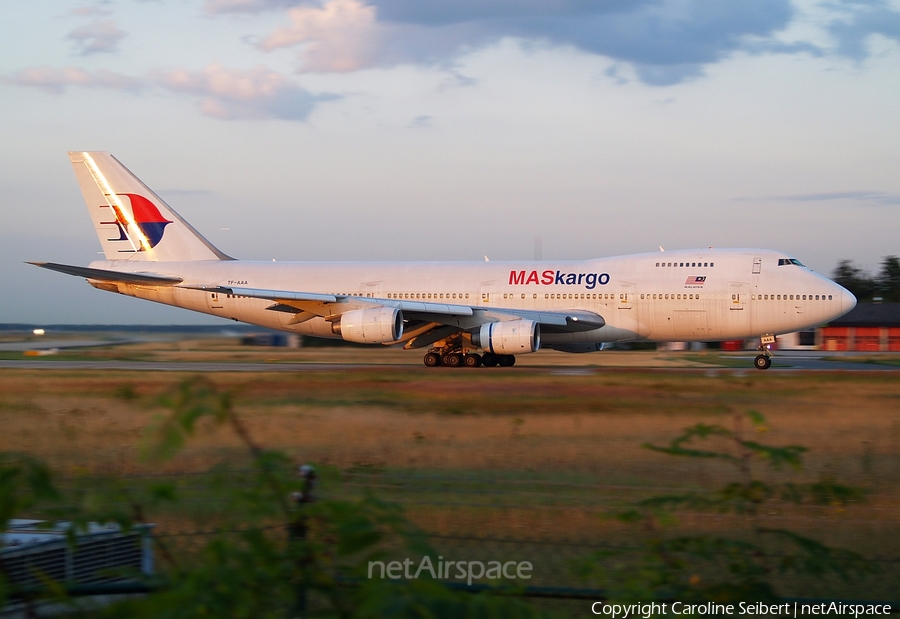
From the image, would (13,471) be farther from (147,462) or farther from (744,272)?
(744,272)

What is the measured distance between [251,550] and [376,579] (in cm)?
41

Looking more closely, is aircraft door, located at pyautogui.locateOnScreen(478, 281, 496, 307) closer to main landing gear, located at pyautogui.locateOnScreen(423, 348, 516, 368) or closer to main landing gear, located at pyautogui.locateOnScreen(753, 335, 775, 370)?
main landing gear, located at pyautogui.locateOnScreen(423, 348, 516, 368)

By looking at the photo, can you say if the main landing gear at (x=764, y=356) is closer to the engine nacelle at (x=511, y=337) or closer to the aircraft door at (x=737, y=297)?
the aircraft door at (x=737, y=297)

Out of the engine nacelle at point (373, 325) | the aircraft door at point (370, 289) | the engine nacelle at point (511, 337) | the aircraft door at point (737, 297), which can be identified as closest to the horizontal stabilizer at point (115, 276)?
the aircraft door at point (370, 289)

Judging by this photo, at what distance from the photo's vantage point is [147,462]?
2.47 meters

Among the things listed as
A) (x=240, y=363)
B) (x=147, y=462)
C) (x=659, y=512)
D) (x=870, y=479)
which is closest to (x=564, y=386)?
(x=870, y=479)

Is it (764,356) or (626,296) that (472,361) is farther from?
(764,356)

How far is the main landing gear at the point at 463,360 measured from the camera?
29050 millimetres

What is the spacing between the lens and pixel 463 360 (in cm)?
2919

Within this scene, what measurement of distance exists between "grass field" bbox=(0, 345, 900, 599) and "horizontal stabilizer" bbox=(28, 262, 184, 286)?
226 inches

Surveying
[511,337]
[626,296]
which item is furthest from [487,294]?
[626,296]

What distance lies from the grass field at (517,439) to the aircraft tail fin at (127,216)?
350 inches

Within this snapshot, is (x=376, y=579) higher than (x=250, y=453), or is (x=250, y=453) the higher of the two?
(x=250, y=453)
